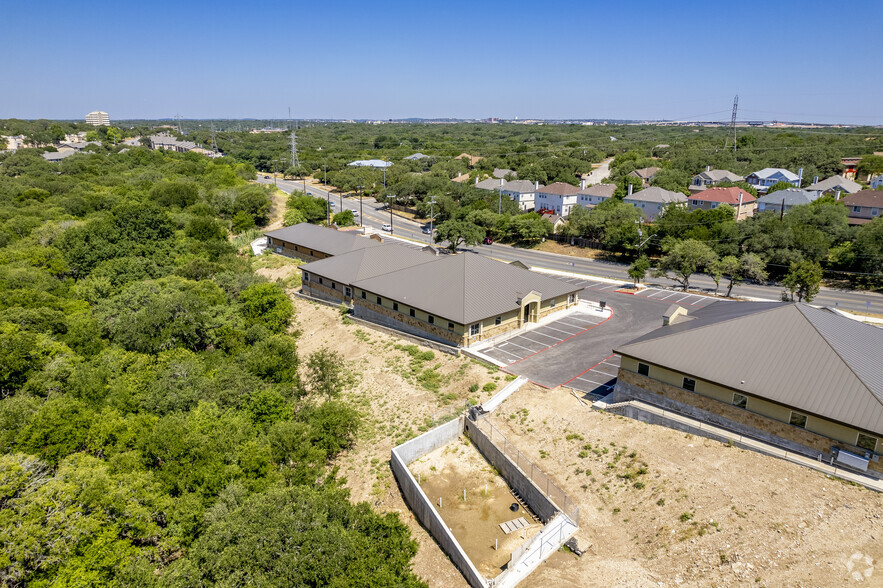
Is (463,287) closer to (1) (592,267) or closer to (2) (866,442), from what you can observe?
(2) (866,442)

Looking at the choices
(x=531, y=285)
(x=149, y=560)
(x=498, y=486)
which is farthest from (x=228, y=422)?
→ (x=531, y=285)

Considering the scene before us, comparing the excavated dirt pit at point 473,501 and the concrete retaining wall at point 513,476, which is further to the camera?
the concrete retaining wall at point 513,476

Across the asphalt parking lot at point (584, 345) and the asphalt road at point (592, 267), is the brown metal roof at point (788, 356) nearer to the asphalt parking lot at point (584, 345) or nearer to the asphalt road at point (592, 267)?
the asphalt parking lot at point (584, 345)

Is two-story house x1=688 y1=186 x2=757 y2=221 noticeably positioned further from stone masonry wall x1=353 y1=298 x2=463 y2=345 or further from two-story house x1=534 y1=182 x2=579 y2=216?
stone masonry wall x1=353 y1=298 x2=463 y2=345

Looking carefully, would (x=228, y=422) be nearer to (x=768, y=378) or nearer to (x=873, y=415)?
(x=768, y=378)

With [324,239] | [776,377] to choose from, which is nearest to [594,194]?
[324,239]

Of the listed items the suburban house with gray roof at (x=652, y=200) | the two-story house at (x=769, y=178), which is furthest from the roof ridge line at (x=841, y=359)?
the two-story house at (x=769, y=178)
